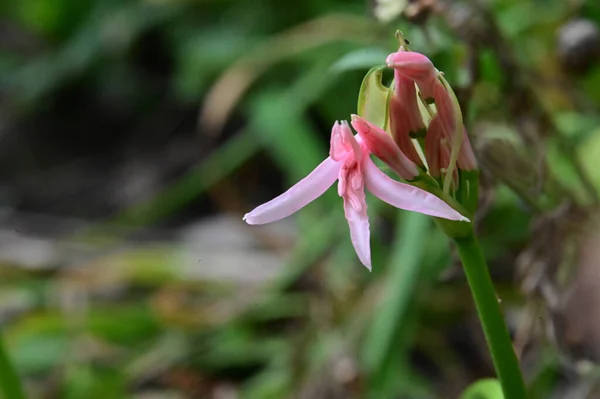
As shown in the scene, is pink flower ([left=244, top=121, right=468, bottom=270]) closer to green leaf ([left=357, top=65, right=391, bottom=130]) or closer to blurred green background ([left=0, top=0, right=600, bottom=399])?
green leaf ([left=357, top=65, right=391, bottom=130])

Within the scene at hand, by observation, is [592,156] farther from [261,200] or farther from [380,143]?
[261,200]

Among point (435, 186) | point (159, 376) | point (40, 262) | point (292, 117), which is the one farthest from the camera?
point (40, 262)

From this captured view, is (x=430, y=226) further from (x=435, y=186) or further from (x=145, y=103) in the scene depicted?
(x=145, y=103)

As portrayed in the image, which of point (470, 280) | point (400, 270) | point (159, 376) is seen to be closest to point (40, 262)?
point (159, 376)

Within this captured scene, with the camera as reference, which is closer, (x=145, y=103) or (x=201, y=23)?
(x=201, y=23)

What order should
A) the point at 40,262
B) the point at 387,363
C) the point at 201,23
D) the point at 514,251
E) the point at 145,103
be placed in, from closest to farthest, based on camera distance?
the point at 387,363 < the point at 514,251 < the point at 40,262 < the point at 201,23 < the point at 145,103

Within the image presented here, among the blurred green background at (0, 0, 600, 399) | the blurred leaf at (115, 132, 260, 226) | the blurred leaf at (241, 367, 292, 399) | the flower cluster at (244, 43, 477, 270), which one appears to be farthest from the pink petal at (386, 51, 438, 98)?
the blurred leaf at (115, 132, 260, 226)

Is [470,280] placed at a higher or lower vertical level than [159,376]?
lower

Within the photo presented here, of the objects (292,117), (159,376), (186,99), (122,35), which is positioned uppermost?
(122,35)
